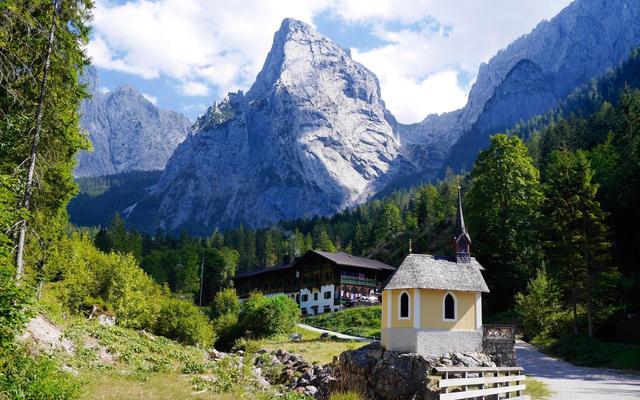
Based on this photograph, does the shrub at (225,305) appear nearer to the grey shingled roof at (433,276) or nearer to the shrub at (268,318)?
the shrub at (268,318)

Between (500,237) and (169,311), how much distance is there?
32.9m

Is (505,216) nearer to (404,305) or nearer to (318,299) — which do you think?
(404,305)

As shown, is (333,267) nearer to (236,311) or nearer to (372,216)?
(236,311)

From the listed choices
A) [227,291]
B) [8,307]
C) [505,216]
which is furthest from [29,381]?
[505,216]

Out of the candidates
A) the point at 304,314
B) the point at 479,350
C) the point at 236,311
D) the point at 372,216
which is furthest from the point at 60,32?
the point at 372,216

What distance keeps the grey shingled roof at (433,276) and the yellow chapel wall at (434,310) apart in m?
0.44

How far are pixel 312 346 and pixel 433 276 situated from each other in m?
14.8

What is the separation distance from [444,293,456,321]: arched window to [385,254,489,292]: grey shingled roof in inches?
24.5

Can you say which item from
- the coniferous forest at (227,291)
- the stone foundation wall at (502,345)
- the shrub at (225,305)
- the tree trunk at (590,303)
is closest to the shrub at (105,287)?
Result: the coniferous forest at (227,291)

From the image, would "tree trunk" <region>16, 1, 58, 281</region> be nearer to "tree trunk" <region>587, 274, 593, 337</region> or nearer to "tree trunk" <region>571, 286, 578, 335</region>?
"tree trunk" <region>571, 286, 578, 335</region>

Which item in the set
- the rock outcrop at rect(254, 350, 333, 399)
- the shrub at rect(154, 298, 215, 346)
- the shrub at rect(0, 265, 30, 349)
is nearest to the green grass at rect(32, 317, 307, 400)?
the rock outcrop at rect(254, 350, 333, 399)

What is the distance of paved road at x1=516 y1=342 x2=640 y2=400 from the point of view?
23.2 meters

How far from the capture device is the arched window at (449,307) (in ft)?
101

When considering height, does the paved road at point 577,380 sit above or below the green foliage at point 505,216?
below
